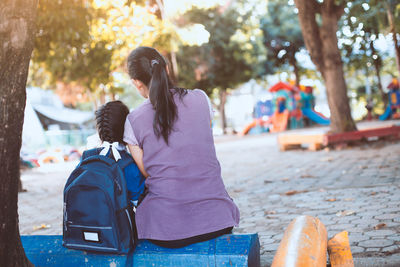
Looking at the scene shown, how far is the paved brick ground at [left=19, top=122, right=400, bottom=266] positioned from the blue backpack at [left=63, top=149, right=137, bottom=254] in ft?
4.46

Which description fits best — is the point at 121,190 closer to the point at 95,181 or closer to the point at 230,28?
the point at 95,181

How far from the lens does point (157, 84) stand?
2537 millimetres

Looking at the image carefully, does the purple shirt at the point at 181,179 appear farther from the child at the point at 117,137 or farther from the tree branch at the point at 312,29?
the tree branch at the point at 312,29

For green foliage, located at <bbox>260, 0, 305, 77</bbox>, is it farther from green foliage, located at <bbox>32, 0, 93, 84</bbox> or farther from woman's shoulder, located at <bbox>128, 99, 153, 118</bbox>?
woman's shoulder, located at <bbox>128, 99, 153, 118</bbox>

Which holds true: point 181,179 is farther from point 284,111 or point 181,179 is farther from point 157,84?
point 284,111

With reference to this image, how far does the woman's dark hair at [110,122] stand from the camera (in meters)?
2.71

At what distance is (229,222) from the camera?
2.50 m

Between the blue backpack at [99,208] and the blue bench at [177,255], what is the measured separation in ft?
0.34

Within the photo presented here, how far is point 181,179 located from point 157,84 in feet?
1.78

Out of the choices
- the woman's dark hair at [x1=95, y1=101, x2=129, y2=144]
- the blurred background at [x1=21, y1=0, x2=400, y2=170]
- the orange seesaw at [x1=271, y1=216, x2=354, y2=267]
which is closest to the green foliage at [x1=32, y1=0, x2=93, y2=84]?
the blurred background at [x1=21, y1=0, x2=400, y2=170]

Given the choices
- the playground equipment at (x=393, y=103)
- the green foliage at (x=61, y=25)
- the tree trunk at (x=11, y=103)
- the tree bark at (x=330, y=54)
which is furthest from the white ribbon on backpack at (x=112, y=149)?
the playground equipment at (x=393, y=103)

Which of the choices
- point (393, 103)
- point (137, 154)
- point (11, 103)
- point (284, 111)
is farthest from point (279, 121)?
point (11, 103)

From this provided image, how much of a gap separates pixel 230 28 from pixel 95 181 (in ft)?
84.7

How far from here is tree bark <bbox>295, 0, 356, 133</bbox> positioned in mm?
11188
